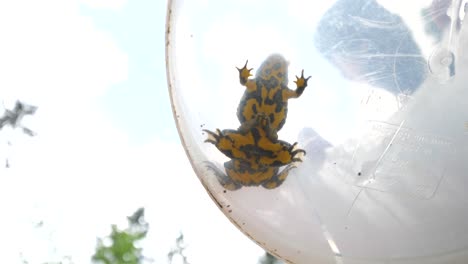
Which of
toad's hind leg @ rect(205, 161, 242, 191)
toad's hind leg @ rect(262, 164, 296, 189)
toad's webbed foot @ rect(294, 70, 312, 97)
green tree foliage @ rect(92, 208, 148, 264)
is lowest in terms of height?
toad's hind leg @ rect(262, 164, 296, 189)

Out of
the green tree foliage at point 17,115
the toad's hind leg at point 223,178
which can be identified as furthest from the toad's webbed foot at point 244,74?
the green tree foliage at point 17,115

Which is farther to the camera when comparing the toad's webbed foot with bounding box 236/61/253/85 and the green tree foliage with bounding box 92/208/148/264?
the green tree foliage with bounding box 92/208/148/264

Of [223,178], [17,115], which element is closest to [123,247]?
[17,115]

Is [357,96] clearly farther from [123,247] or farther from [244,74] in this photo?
[123,247]

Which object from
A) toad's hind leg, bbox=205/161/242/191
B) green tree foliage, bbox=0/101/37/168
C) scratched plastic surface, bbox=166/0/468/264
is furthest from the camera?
green tree foliage, bbox=0/101/37/168

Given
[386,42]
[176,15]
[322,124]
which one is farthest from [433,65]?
[176,15]

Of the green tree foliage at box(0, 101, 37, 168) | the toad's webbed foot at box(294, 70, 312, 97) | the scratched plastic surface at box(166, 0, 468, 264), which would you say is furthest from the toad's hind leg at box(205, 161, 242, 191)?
the green tree foliage at box(0, 101, 37, 168)

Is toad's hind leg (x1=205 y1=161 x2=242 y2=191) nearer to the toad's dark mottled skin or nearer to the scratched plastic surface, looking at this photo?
the toad's dark mottled skin

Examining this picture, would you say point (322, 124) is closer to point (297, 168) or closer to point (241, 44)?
point (297, 168)
